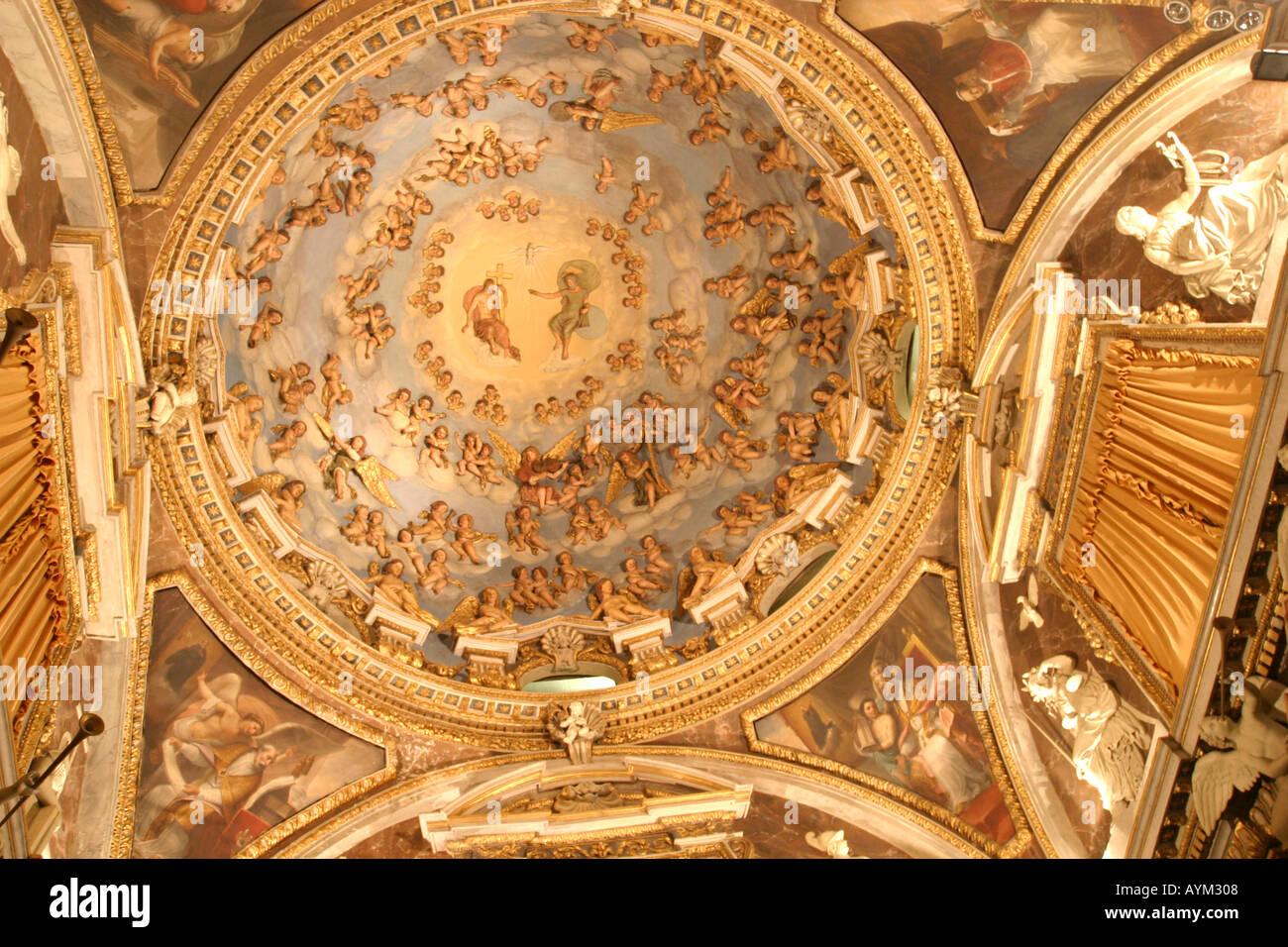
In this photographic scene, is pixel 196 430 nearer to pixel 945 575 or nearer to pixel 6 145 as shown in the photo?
pixel 6 145

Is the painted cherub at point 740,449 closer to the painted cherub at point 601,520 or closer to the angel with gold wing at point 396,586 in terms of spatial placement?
the painted cherub at point 601,520

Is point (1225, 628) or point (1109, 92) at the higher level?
point (1109, 92)

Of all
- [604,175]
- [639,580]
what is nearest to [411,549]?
[639,580]

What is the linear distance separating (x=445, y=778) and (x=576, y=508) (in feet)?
15.3

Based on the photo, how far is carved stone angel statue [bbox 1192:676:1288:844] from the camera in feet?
29.2

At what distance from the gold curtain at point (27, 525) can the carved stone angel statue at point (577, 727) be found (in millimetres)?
6134

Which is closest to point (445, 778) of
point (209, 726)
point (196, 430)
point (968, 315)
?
point (209, 726)

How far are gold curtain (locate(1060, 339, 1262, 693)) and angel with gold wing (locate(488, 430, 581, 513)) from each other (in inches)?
328

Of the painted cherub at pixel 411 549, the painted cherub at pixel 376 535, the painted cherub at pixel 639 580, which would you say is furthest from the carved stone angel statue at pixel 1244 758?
the painted cherub at pixel 376 535

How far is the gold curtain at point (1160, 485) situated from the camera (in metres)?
9.87

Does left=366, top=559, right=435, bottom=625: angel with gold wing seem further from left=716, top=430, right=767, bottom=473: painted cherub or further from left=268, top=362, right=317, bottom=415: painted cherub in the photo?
left=716, top=430, right=767, bottom=473: painted cherub

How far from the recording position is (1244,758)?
30.6ft

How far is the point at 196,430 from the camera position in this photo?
1453cm

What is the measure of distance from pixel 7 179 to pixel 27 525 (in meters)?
3.14
